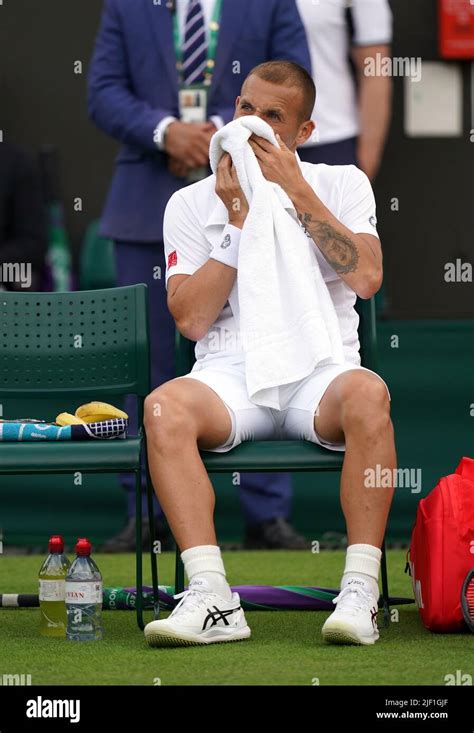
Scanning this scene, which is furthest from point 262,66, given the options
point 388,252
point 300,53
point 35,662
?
point 388,252

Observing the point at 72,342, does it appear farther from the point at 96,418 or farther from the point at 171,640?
the point at 171,640

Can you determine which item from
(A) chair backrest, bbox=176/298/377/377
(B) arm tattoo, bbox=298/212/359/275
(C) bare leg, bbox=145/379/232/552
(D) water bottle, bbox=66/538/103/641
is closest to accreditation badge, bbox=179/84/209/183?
(A) chair backrest, bbox=176/298/377/377

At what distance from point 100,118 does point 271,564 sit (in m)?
1.61

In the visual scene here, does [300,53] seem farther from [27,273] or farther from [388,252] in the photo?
[388,252]

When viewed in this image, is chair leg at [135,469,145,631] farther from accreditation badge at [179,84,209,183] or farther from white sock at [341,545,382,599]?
accreditation badge at [179,84,209,183]

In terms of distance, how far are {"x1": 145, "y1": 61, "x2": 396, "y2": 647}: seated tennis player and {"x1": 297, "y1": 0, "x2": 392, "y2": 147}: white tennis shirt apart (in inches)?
55.5

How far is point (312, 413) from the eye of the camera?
349 centimetres

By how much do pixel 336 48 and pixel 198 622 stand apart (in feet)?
8.75

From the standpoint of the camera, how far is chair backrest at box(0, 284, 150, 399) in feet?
13.0

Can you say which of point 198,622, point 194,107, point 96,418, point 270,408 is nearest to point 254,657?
point 198,622

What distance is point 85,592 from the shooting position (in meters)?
3.50

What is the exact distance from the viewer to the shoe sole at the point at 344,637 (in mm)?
3229

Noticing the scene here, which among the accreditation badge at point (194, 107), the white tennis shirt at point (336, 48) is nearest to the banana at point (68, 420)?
the accreditation badge at point (194, 107)

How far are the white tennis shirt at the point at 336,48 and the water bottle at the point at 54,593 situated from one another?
6.52 ft
